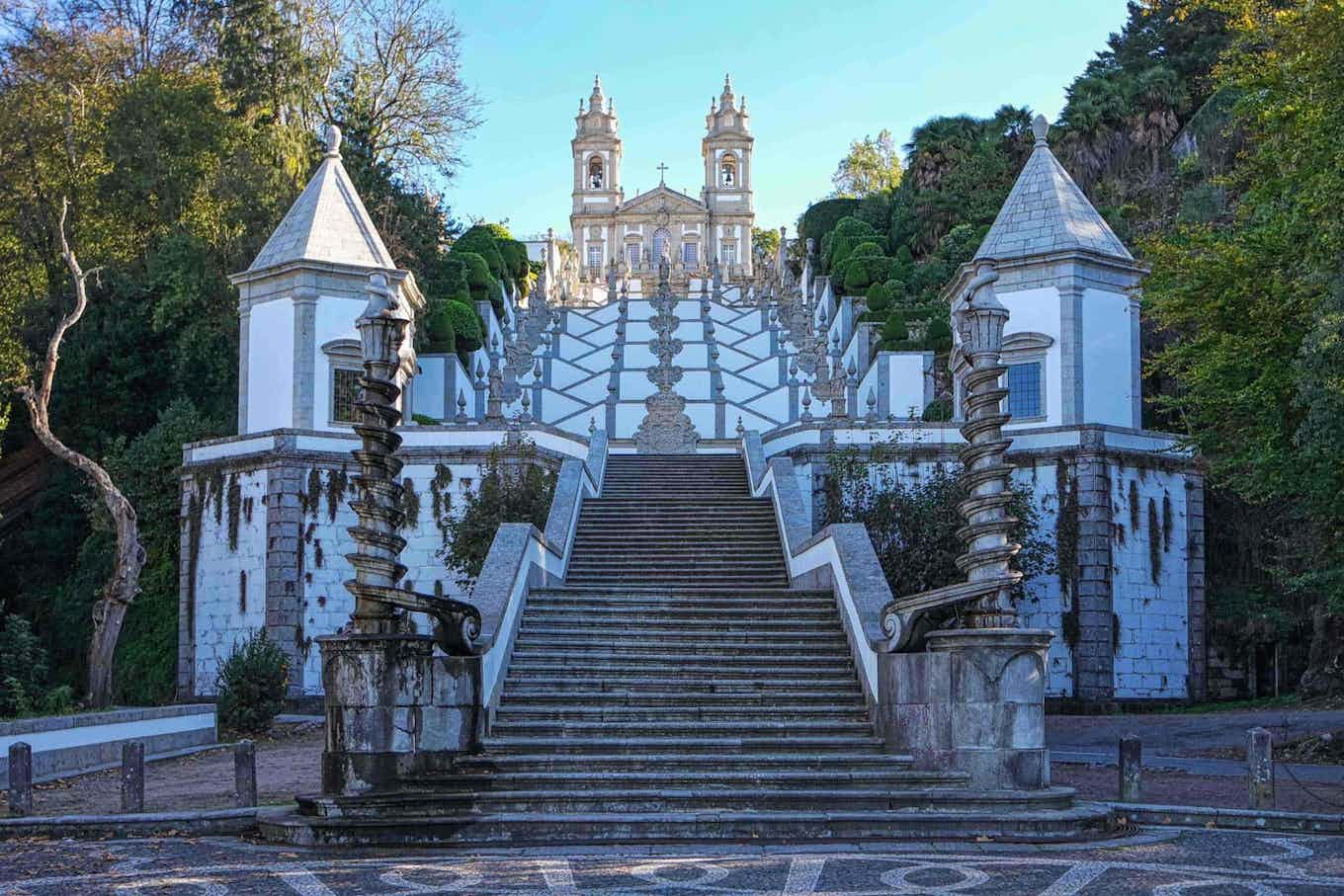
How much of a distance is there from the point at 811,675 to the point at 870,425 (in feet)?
36.5

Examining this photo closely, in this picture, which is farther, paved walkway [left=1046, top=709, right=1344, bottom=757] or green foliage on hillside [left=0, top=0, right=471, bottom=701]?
green foliage on hillside [left=0, top=0, right=471, bottom=701]

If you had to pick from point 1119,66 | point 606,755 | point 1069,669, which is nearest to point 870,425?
point 1069,669

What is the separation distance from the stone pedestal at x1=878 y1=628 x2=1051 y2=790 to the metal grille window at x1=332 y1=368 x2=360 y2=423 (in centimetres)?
1535

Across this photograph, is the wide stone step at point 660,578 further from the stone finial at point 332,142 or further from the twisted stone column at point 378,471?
the stone finial at point 332,142

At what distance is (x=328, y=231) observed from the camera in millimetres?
26938

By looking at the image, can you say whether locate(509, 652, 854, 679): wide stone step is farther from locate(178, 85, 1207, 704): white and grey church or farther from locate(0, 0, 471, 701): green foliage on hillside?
locate(0, 0, 471, 701): green foliage on hillside

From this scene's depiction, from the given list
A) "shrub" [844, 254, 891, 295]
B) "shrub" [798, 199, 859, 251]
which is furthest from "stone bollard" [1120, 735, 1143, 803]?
"shrub" [798, 199, 859, 251]

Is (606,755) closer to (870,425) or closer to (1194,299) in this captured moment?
(1194,299)

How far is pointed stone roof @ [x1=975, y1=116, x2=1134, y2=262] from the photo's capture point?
25.9 metres

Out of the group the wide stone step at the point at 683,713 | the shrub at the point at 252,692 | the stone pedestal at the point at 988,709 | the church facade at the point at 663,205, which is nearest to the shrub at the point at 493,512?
the shrub at the point at 252,692

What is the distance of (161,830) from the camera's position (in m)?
12.0

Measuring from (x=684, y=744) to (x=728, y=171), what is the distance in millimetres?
91409

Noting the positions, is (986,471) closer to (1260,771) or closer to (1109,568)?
(1260,771)

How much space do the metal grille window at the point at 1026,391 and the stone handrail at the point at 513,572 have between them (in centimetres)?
A: 852
